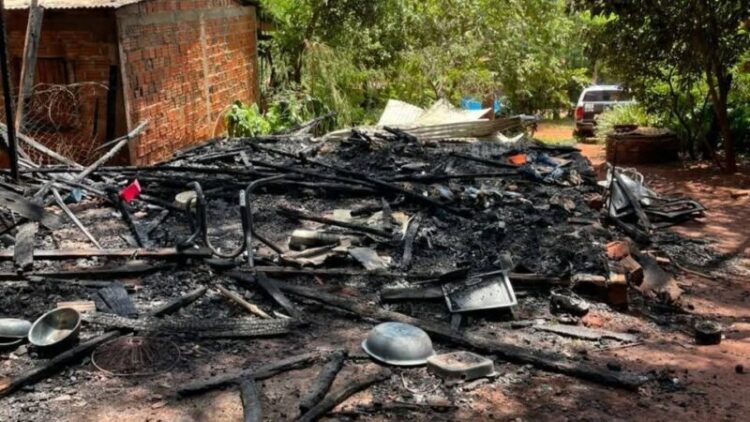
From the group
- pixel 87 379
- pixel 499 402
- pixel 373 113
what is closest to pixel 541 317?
pixel 499 402

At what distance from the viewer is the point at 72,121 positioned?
11.1 meters

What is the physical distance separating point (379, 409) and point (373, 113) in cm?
1514

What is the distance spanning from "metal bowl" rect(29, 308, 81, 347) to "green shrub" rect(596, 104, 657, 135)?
15171 mm

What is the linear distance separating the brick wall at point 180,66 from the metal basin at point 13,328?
22.6 feet

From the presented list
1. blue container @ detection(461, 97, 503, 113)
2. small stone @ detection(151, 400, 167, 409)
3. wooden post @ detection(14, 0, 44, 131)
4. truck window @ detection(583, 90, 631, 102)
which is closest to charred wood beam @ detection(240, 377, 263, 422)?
small stone @ detection(151, 400, 167, 409)

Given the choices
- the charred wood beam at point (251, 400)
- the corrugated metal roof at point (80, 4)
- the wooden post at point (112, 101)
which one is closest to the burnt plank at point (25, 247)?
the charred wood beam at point (251, 400)

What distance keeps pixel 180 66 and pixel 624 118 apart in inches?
468

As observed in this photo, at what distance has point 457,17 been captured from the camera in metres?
19.8

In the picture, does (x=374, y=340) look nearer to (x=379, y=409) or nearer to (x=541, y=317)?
(x=379, y=409)

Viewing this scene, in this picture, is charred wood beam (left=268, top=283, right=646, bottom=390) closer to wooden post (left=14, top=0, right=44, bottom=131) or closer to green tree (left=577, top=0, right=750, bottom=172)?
wooden post (left=14, top=0, right=44, bottom=131)

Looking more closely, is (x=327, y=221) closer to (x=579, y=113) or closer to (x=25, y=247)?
(x=25, y=247)

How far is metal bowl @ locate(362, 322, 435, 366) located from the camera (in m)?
4.43

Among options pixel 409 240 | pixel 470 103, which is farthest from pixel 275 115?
pixel 409 240

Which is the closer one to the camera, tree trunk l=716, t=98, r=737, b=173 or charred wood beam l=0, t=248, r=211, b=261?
charred wood beam l=0, t=248, r=211, b=261
